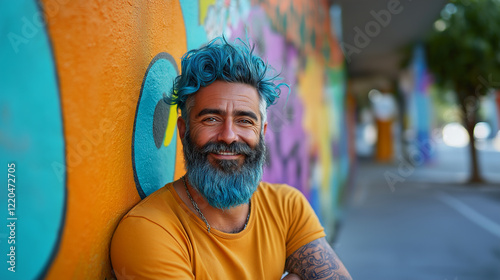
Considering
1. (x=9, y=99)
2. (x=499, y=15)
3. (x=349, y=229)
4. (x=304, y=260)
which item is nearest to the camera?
(x=9, y=99)

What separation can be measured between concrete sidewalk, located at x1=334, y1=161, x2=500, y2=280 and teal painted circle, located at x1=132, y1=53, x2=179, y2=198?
10.7ft

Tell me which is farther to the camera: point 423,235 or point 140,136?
point 423,235

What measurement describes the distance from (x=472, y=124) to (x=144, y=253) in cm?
1212

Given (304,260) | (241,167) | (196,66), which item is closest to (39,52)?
(196,66)

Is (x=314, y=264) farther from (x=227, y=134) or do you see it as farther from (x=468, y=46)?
(x=468, y=46)

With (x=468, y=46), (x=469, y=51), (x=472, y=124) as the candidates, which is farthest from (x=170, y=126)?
(x=472, y=124)

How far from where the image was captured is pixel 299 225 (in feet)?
5.52

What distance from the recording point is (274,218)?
5.49ft

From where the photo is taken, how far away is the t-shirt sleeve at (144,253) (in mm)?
1198

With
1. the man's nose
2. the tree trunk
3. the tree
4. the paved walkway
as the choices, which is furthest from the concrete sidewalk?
the man's nose

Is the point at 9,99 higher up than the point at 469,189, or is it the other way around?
the point at 9,99

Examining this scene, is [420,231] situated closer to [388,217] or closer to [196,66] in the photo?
[388,217]

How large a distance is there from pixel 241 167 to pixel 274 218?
0.32 meters

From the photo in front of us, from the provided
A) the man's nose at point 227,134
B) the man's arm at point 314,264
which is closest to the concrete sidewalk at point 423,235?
the man's arm at point 314,264
